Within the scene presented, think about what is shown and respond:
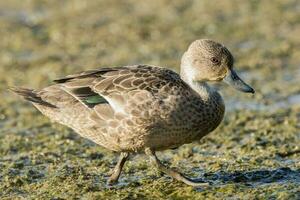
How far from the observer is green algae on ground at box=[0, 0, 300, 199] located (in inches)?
273

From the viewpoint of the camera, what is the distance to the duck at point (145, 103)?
6445 mm

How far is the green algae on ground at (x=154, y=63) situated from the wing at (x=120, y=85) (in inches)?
31.6

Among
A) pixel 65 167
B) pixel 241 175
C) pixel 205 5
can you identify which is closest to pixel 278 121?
pixel 241 175

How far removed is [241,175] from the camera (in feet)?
22.9

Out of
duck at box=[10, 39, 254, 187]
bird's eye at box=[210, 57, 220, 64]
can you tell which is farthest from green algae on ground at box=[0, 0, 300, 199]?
bird's eye at box=[210, 57, 220, 64]

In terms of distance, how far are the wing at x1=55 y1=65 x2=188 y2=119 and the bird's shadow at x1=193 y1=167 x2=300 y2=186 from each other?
93 cm

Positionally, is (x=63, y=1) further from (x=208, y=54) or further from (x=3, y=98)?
(x=208, y=54)

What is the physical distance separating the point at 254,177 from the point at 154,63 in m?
4.46

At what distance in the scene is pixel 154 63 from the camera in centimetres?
1112

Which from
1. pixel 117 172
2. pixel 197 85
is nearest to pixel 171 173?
pixel 117 172

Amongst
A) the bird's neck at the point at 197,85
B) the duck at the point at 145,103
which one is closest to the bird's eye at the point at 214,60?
the duck at the point at 145,103

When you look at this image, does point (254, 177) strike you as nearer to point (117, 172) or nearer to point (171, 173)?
point (171, 173)

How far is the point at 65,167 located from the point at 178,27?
5693 millimetres

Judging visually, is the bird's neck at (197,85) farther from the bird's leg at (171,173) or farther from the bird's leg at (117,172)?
the bird's leg at (117,172)
